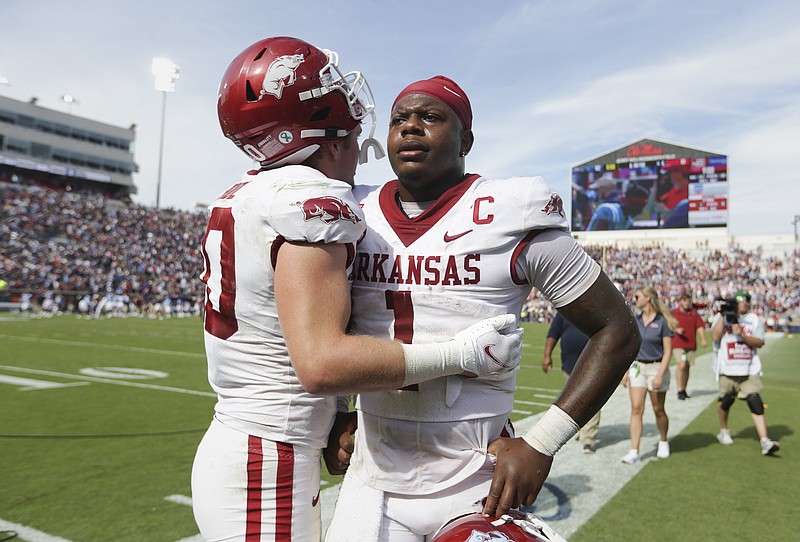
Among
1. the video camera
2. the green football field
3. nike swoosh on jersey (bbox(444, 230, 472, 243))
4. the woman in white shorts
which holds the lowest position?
the green football field

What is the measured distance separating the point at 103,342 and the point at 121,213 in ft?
83.5

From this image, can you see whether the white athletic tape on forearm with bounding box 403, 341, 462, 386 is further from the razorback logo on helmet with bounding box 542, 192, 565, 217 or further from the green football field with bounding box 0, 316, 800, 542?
the green football field with bounding box 0, 316, 800, 542

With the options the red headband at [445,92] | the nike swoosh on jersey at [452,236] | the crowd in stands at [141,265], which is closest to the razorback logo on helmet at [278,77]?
the red headband at [445,92]

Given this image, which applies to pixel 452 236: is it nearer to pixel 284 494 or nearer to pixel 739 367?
pixel 284 494

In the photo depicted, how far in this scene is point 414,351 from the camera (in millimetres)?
1511

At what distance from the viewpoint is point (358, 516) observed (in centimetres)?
175

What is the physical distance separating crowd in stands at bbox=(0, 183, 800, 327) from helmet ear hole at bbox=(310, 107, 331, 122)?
26000mm

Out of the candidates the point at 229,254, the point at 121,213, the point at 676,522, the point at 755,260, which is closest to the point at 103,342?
the point at 676,522

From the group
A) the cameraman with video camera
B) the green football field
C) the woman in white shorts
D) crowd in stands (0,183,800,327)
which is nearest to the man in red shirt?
the green football field

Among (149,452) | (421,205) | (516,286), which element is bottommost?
(149,452)

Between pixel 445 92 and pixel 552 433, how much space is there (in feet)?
3.46

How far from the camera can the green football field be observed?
426 cm

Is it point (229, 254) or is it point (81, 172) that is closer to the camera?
point (229, 254)

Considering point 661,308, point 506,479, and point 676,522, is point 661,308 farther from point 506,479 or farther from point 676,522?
point 506,479
